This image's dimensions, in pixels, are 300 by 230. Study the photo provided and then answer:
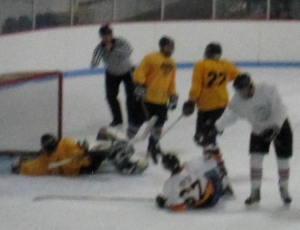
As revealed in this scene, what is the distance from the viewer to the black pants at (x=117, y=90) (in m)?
4.94

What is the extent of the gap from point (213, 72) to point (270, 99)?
84 cm

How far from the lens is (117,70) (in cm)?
502

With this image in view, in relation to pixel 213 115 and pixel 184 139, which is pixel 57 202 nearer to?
pixel 213 115

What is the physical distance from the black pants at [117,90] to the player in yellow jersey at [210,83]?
796 mm

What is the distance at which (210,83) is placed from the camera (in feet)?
13.5

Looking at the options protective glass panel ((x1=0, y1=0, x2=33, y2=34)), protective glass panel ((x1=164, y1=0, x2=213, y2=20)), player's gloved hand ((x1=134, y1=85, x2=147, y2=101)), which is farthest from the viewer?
protective glass panel ((x1=164, y1=0, x2=213, y2=20))

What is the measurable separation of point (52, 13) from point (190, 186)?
216 inches

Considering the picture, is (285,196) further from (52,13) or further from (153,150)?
(52,13)

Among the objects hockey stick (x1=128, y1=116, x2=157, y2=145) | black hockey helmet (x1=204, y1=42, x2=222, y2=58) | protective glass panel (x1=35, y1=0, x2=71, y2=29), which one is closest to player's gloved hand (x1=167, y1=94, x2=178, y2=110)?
hockey stick (x1=128, y1=116, x2=157, y2=145)

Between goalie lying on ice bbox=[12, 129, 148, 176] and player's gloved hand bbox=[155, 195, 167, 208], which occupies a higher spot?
goalie lying on ice bbox=[12, 129, 148, 176]

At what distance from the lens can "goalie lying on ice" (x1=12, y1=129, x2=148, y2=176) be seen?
4293mm

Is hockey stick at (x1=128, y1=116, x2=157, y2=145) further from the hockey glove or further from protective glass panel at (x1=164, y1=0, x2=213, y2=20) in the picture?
protective glass panel at (x1=164, y1=0, x2=213, y2=20)

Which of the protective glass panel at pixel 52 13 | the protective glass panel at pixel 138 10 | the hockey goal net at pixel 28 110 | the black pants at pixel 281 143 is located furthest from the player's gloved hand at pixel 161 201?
the protective glass panel at pixel 138 10

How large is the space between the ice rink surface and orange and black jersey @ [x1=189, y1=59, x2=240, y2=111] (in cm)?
47
